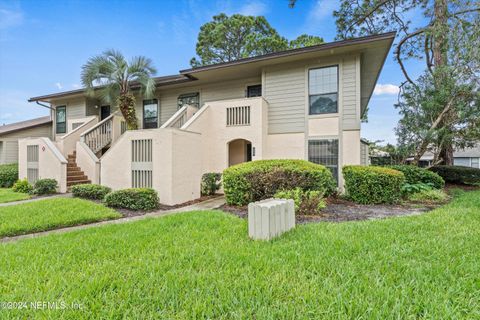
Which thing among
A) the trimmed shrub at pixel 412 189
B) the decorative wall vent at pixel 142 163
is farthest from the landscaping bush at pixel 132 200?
the trimmed shrub at pixel 412 189

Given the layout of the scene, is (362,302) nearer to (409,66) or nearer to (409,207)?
(409,207)

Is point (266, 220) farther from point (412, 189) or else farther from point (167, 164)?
point (412, 189)

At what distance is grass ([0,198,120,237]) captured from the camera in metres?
5.05

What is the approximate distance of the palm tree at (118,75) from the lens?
1077cm

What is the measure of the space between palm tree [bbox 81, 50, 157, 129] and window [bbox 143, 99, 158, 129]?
2.45 meters

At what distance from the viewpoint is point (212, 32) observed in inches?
969

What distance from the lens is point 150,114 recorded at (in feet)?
46.5

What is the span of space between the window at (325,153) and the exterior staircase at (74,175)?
32.4ft

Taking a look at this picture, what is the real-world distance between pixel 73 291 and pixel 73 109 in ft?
54.6

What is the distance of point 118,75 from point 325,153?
9.96 m

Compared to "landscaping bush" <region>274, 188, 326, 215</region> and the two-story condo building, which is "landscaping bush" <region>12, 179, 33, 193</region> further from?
"landscaping bush" <region>274, 188, 326, 215</region>

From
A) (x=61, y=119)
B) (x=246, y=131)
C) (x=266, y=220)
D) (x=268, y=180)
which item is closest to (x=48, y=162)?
(x=61, y=119)

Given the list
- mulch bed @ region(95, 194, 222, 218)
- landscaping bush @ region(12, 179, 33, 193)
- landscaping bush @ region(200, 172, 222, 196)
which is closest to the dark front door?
landscaping bush @ region(12, 179, 33, 193)

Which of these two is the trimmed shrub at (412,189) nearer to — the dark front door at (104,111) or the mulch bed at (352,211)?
the mulch bed at (352,211)
